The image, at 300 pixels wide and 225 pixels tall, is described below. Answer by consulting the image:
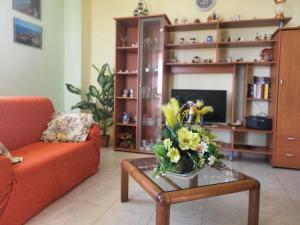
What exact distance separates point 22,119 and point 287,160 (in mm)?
3054

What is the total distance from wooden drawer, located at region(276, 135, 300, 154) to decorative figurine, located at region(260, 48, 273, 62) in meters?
1.03

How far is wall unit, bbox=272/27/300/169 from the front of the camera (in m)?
2.93

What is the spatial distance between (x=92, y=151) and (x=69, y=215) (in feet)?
2.83

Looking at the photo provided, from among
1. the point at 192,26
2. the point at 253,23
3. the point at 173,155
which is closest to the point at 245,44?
the point at 253,23

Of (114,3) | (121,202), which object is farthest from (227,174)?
(114,3)

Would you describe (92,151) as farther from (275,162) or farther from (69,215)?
(275,162)

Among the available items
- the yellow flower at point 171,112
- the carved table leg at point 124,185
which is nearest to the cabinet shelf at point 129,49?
the carved table leg at point 124,185

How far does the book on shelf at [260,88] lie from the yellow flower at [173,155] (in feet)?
7.37

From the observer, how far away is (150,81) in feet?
12.2

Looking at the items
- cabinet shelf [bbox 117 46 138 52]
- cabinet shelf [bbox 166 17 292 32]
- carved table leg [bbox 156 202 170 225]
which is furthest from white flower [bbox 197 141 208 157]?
cabinet shelf [bbox 117 46 138 52]

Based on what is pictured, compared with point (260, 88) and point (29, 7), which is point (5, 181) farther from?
point (260, 88)

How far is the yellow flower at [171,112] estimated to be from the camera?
5.25 feet

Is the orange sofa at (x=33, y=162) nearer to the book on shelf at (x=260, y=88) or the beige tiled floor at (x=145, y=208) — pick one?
the beige tiled floor at (x=145, y=208)

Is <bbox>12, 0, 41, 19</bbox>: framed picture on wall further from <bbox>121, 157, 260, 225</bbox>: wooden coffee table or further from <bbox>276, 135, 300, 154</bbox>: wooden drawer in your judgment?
<bbox>276, 135, 300, 154</bbox>: wooden drawer
